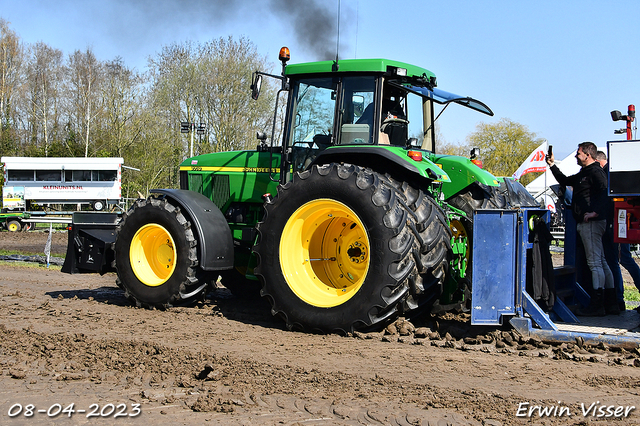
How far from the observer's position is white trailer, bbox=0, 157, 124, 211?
28469mm

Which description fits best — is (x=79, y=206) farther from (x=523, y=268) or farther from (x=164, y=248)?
(x=523, y=268)

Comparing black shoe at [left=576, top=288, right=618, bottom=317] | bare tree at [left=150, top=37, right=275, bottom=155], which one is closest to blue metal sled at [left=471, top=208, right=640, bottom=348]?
black shoe at [left=576, top=288, right=618, bottom=317]

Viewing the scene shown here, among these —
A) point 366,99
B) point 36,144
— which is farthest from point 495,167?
point 366,99

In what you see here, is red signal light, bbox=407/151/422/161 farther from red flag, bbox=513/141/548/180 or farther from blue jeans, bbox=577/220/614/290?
red flag, bbox=513/141/548/180

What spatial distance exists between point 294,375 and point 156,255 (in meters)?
3.47

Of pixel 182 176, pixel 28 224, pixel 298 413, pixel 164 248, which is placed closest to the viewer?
pixel 298 413

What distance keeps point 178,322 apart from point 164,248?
1.19 meters

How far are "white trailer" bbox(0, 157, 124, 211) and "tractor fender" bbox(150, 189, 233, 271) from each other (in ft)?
81.1

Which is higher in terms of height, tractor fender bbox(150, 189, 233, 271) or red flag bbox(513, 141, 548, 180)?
red flag bbox(513, 141, 548, 180)

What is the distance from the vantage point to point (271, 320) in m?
6.24

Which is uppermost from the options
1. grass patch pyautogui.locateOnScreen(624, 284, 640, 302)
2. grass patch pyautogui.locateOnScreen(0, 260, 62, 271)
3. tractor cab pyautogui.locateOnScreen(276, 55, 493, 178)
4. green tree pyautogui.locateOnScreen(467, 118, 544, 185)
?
green tree pyautogui.locateOnScreen(467, 118, 544, 185)

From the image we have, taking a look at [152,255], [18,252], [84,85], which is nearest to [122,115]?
[84,85]

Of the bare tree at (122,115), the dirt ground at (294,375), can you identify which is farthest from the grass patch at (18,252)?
the bare tree at (122,115)

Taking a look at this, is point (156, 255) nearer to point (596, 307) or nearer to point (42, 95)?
point (596, 307)
